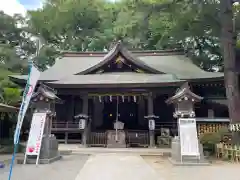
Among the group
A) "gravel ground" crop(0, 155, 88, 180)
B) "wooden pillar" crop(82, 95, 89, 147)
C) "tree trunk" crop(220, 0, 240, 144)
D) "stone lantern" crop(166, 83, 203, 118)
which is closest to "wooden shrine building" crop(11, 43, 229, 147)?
"wooden pillar" crop(82, 95, 89, 147)

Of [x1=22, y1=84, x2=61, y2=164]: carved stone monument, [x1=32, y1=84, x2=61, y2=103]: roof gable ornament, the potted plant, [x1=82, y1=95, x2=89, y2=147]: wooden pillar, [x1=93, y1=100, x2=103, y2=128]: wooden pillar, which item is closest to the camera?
[x1=22, y1=84, x2=61, y2=164]: carved stone monument

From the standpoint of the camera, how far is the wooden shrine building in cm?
1395

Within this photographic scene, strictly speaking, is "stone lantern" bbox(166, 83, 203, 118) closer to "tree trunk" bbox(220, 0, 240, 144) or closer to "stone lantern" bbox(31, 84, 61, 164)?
"tree trunk" bbox(220, 0, 240, 144)

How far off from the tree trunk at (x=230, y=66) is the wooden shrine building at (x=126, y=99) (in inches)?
71.1

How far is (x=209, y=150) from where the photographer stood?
11.4 meters

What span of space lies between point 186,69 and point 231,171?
10684 millimetres

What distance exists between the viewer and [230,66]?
37.0 feet

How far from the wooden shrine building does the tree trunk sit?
1.81 metres

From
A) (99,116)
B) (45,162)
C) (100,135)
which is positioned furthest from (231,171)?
(99,116)

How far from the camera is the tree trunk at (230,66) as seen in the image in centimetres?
1092

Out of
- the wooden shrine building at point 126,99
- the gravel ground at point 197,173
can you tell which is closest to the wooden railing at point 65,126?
the wooden shrine building at point 126,99

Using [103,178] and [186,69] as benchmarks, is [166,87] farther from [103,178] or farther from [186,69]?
[103,178]

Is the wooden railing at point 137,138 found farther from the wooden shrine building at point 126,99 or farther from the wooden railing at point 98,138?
the wooden railing at point 98,138

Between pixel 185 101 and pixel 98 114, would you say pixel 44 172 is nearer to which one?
pixel 185 101
